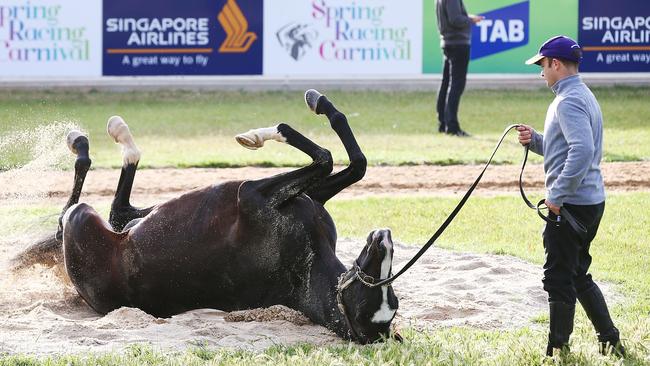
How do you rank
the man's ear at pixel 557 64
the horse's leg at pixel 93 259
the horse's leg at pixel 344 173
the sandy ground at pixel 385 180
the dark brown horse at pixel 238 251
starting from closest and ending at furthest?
1. the man's ear at pixel 557 64
2. the dark brown horse at pixel 238 251
3. the horse's leg at pixel 344 173
4. the horse's leg at pixel 93 259
5. the sandy ground at pixel 385 180

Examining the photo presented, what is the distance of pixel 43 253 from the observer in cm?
777

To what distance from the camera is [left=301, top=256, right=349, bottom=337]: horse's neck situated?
20.8ft

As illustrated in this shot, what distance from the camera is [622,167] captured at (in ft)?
45.9

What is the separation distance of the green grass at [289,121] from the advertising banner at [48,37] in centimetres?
51

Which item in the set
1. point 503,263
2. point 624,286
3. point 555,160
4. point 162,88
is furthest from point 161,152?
point 555,160

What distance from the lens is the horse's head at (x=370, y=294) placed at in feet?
19.6

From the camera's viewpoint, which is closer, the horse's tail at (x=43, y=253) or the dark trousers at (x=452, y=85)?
the horse's tail at (x=43, y=253)

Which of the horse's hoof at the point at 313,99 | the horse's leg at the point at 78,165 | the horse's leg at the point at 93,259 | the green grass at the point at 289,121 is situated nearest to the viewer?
the horse's leg at the point at 93,259

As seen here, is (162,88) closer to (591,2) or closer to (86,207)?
(591,2)

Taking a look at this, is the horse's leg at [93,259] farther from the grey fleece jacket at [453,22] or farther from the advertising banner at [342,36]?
the advertising banner at [342,36]

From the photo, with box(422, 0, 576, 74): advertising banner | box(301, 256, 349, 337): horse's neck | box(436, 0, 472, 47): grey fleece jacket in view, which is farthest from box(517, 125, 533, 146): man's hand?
box(422, 0, 576, 74): advertising banner

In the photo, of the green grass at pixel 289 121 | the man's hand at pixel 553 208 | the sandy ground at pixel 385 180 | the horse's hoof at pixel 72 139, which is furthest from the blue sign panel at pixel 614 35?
the man's hand at pixel 553 208

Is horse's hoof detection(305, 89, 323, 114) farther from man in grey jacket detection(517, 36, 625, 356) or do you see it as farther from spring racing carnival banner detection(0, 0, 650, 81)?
spring racing carnival banner detection(0, 0, 650, 81)

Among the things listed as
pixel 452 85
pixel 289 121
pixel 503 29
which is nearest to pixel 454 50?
pixel 452 85
